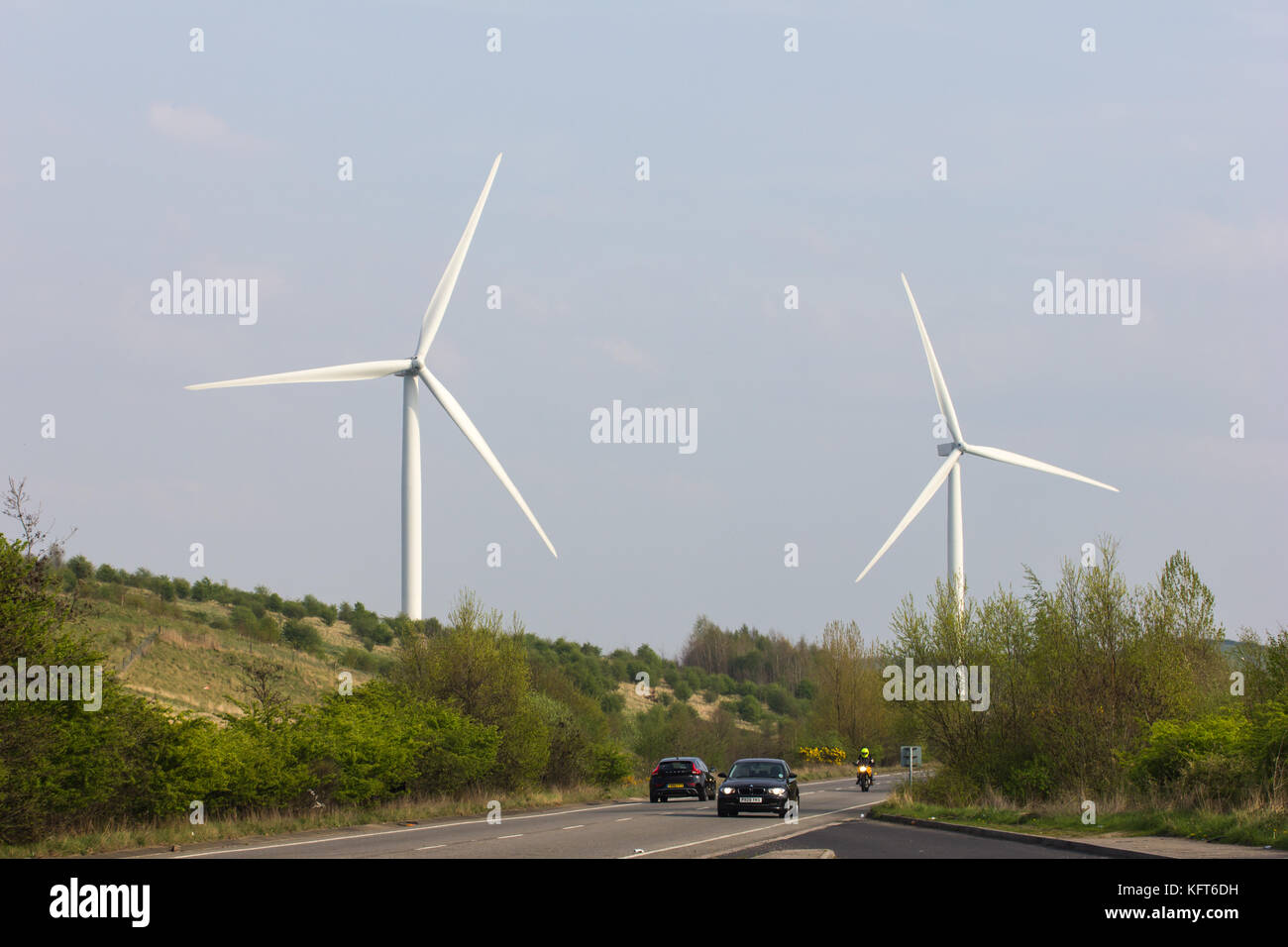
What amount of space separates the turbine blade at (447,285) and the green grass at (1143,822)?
941 inches

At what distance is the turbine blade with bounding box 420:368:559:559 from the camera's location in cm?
4138

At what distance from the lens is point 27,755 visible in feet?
61.8

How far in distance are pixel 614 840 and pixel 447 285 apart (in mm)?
25408

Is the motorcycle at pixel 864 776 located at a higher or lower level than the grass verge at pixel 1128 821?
lower

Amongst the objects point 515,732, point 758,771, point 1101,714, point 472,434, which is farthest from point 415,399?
point 1101,714

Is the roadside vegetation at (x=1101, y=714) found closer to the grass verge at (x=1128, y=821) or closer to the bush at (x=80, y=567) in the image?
the grass verge at (x=1128, y=821)

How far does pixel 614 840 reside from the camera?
22.4 m

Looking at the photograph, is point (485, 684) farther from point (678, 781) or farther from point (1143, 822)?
point (1143, 822)

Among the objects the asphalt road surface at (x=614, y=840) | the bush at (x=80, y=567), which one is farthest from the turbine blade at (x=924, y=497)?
the bush at (x=80, y=567)

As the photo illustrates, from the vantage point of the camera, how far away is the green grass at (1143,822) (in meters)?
18.7

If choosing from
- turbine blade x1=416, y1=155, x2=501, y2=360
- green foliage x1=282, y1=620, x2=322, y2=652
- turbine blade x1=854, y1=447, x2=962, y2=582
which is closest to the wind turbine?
turbine blade x1=854, y1=447, x2=962, y2=582

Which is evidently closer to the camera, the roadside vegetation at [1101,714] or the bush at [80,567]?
the roadside vegetation at [1101,714]
